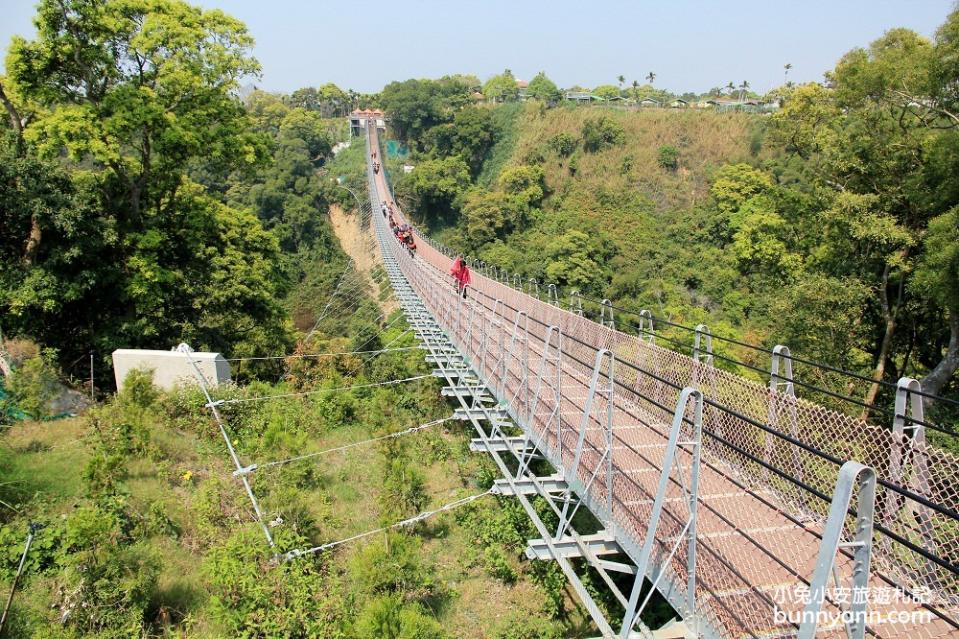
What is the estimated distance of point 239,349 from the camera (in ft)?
41.2

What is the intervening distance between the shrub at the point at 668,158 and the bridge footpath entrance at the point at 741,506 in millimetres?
25956

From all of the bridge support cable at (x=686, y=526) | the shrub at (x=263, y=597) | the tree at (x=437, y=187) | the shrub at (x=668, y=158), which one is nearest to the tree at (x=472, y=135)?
the tree at (x=437, y=187)

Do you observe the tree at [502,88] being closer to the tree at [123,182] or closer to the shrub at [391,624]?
the tree at [123,182]

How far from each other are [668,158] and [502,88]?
1170 inches

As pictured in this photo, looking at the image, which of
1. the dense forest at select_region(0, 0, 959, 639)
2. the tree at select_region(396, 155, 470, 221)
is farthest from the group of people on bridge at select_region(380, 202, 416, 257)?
the tree at select_region(396, 155, 470, 221)

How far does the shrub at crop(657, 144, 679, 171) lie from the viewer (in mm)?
29422

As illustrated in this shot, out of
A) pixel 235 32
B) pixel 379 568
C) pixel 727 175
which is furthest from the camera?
pixel 727 175

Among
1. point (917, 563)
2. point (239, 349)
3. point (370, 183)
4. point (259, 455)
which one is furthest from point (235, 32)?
point (370, 183)

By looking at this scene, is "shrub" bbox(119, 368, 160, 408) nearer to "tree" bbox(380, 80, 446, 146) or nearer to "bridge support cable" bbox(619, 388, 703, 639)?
"bridge support cable" bbox(619, 388, 703, 639)

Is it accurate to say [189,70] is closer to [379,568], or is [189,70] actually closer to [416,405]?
[416,405]

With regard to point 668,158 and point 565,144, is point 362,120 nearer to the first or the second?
point 565,144

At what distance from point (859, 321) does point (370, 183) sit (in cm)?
3303

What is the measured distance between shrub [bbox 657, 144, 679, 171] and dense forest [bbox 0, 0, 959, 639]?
950 centimetres

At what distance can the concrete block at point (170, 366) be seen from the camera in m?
8.12
